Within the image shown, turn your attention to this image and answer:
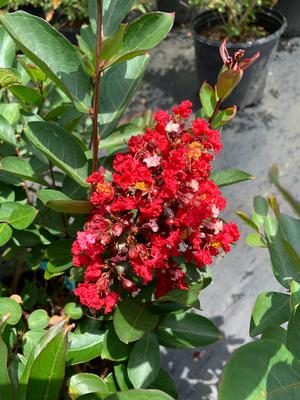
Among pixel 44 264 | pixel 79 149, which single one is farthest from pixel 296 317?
pixel 44 264

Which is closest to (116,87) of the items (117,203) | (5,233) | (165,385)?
(117,203)

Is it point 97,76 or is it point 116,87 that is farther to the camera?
point 116,87

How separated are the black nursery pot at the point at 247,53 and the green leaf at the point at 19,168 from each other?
1.61 m

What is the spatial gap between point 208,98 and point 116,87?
15 cm

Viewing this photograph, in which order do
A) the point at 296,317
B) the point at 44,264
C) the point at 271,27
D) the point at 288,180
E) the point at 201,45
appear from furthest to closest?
the point at 271,27 < the point at 201,45 < the point at 288,180 < the point at 44,264 < the point at 296,317

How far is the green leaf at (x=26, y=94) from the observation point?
825 mm

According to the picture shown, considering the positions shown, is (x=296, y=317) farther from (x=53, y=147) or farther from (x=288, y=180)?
(x=288, y=180)

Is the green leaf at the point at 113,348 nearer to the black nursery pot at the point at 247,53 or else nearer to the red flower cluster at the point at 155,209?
the red flower cluster at the point at 155,209

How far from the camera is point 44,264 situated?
3.99ft

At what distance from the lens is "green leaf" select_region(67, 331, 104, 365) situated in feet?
2.68

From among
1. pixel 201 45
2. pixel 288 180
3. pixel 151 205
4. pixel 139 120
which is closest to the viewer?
pixel 151 205

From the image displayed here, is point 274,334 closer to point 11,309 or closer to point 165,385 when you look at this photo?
point 165,385

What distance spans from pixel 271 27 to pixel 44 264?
1885 mm

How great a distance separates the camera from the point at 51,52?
71 centimetres
